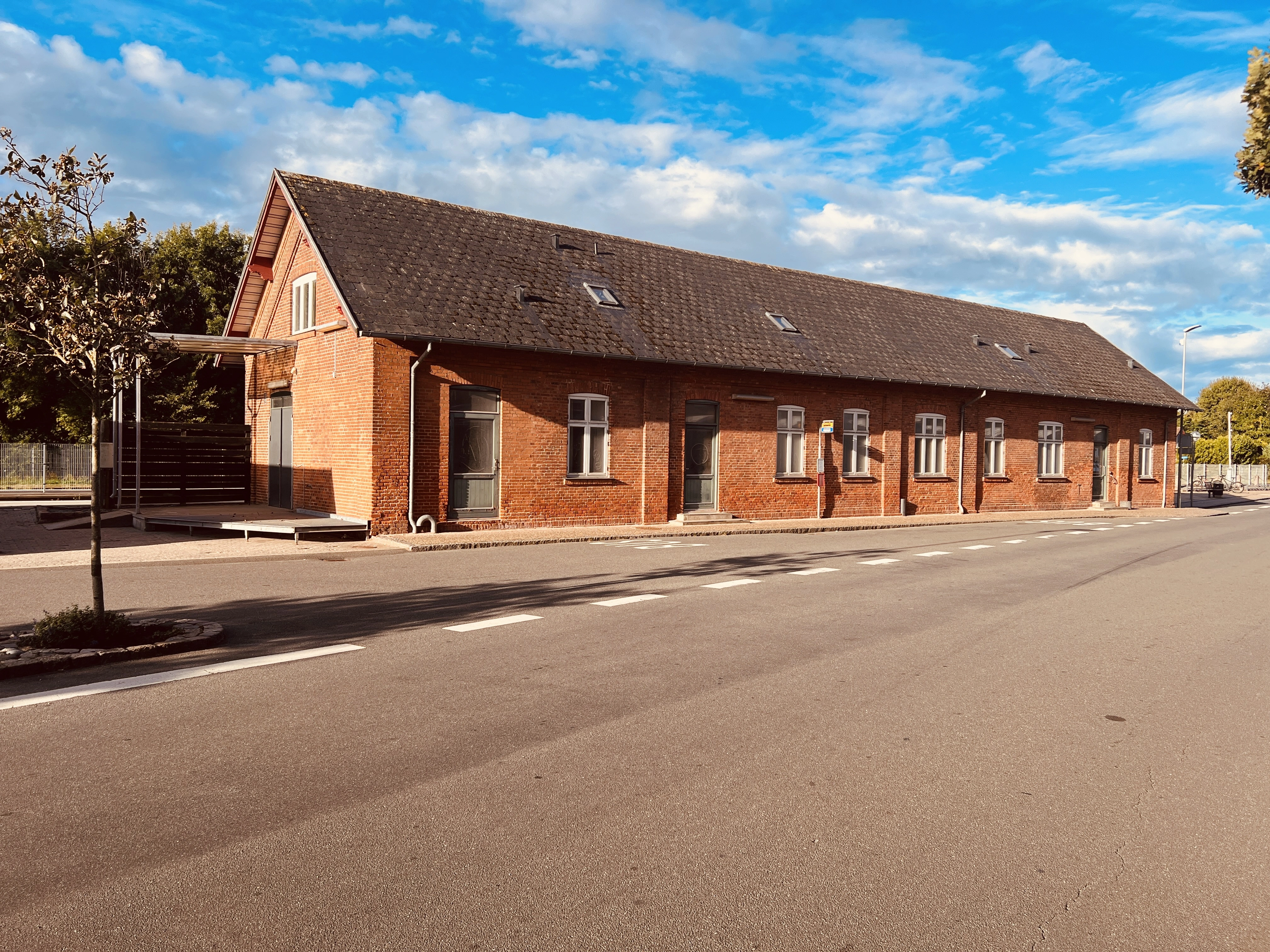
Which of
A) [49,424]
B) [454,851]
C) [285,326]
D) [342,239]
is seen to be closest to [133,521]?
[285,326]

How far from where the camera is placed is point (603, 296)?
74.2 ft

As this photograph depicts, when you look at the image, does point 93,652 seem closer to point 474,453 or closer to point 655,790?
point 655,790

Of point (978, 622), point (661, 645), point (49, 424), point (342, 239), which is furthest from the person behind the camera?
point (49, 424)

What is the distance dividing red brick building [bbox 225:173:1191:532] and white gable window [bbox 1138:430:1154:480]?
5.93m

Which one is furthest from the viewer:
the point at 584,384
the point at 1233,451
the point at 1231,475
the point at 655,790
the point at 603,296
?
the point at 1233,451

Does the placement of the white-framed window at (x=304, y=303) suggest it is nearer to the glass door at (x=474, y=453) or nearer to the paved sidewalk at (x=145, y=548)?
the glass door at (x=474, y=453)

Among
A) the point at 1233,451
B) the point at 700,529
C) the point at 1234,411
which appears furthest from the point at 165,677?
the point at 1234,411

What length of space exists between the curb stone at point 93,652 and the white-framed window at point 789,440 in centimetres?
1823

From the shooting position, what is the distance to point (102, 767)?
483cm

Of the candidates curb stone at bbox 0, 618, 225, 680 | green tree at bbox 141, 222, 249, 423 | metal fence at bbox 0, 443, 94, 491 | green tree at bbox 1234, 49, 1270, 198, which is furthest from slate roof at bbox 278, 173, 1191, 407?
metal fence at bbox 0, 443, 94, 491

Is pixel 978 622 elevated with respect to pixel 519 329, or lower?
lower

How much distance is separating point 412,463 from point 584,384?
4331 mm

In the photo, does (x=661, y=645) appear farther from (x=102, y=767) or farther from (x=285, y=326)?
(x=285, y=326)

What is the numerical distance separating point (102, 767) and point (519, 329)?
15.5 metres
